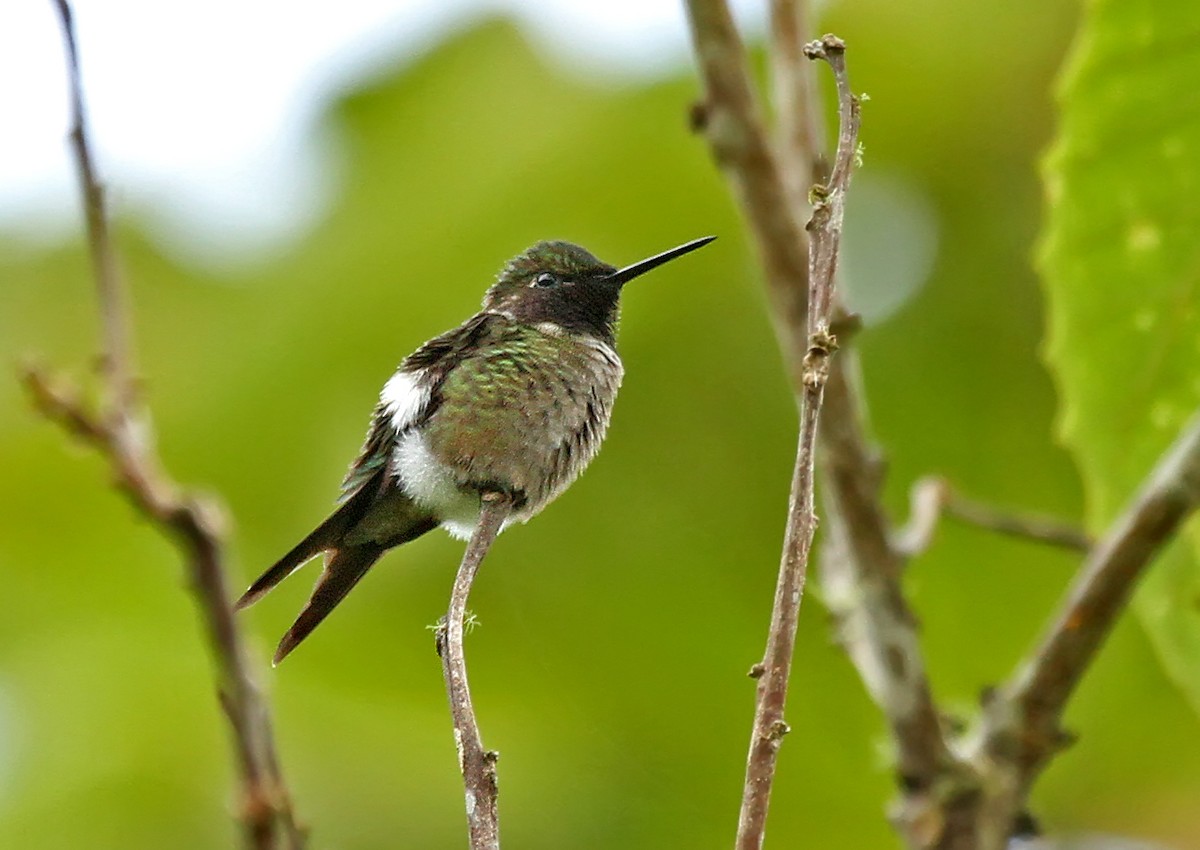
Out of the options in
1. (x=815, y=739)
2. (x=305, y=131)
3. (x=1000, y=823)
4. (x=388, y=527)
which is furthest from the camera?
(x=305, y=131)

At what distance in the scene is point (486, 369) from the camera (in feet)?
9.87

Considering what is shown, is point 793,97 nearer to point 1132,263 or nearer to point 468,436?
point 1132,263

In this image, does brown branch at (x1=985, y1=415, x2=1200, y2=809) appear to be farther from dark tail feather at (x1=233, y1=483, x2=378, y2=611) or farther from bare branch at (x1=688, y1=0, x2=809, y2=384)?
dark tail feather at (x1=233, y1=483, x2=378, y2=611)

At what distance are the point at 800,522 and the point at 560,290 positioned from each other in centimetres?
153

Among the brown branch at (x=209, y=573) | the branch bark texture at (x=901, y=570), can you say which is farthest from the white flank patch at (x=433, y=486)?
the brown branch at (x=209, y=573)

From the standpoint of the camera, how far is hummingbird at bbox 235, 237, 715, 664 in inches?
112

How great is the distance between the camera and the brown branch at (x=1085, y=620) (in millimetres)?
3059

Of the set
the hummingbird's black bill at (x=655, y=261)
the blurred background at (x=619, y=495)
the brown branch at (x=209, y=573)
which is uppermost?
the brown branch at (x=209, y=573)

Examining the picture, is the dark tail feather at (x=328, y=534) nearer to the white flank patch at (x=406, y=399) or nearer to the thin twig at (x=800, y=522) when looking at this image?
the white flank patch at (x=406, y=399)

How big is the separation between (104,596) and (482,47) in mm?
3259

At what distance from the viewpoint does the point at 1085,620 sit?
3.17 m

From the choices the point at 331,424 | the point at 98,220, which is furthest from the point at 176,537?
the point at 331,424

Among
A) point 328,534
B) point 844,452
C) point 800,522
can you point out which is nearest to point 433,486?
point 328,534

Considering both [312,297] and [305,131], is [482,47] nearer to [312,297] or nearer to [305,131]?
[305,131]
